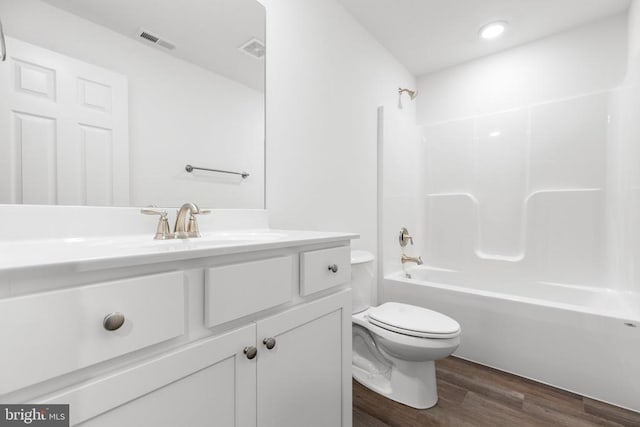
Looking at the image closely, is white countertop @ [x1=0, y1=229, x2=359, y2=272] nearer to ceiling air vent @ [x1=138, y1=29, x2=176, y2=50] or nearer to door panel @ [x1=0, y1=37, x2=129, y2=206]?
door panel @ [x1=0, y1=37, x2=129, y2=206]

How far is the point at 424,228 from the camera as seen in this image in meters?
2.79

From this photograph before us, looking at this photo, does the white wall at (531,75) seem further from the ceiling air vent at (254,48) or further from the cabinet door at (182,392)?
the cabinet door at (182,392)

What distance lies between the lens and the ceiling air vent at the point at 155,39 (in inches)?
41.1

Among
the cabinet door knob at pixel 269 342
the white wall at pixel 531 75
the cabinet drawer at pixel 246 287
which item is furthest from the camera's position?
the white wall at pixel 531 75

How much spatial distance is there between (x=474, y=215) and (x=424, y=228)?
46 centimetres

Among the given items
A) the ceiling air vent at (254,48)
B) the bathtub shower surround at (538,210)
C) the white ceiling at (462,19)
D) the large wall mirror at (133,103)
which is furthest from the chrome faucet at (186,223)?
the white ceiling at (462,19)

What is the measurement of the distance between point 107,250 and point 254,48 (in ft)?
3.72

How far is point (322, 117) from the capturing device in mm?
1735

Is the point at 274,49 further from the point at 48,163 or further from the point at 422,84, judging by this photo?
the point at 422,84

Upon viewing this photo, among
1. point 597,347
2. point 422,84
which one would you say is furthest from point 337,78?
point 597,347

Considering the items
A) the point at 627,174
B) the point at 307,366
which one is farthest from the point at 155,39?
the point at 627,174

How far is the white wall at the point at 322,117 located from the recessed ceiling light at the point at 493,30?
0.75 metres

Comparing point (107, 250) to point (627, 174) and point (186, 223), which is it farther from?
point (627, 174)

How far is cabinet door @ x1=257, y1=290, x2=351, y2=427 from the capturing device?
78 centimetres
